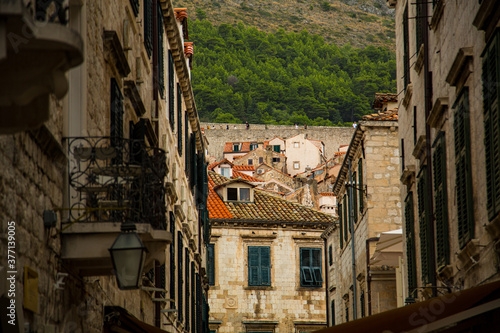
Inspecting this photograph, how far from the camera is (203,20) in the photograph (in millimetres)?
188875

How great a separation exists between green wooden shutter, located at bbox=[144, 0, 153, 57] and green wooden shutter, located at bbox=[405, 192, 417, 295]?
601cm

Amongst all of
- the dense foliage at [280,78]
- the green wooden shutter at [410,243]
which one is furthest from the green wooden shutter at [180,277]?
the dense foliage at [280,78]

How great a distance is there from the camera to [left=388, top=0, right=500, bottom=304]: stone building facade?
387 inches

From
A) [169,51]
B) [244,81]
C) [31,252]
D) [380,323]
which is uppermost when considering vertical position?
[244,81]

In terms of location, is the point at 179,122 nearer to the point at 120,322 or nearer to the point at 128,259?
the point at 120,322

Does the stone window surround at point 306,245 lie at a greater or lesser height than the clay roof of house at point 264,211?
lesser

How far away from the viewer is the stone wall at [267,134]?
119356mm

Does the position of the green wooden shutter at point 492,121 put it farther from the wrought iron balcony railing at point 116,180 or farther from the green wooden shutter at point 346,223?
the green wooden shutter at point 346,223

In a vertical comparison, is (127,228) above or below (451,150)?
below

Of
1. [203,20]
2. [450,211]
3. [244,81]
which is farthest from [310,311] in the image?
[203,20]

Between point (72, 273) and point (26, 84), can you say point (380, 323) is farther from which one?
point (26, 84)

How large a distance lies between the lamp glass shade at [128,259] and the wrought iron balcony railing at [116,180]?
0.46m

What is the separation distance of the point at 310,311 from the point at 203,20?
154223 millimetres

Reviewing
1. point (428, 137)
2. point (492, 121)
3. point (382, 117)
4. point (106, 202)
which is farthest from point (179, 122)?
point (492, 121)
